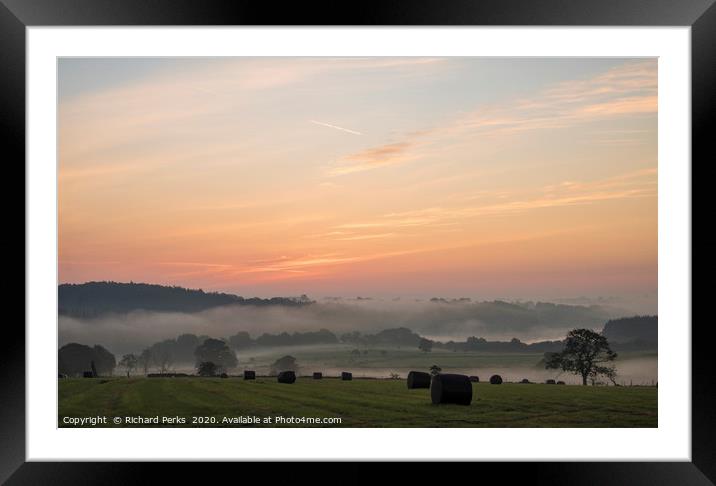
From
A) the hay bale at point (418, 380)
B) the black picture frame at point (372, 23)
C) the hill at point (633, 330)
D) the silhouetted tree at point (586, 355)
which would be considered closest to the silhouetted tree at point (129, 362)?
the hay bale at point (418, 380)

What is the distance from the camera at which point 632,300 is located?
14812 mm

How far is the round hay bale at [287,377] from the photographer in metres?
14.6

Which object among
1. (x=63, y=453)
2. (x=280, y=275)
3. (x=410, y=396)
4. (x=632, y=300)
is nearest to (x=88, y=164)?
(x=280, y=275)

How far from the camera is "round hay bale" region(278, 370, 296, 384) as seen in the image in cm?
1459

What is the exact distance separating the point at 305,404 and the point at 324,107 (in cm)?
496

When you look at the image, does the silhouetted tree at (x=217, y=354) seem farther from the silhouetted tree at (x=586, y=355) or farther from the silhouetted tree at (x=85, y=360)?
the silhouetted tree at (x=586, y=355)

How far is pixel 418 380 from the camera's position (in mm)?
12617

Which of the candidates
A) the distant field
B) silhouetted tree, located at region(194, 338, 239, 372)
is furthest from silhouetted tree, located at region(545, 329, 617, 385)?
silhouetted tree, located at region(194, 338, 239, 372)

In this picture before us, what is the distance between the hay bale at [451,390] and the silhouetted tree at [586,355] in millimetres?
10649

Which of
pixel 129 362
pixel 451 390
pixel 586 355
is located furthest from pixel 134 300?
pixel 586 355

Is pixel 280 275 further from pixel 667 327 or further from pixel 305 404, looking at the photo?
pixel 667 327

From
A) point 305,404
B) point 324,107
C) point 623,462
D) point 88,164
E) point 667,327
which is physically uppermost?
point 324,107

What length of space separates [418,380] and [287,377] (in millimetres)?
3121

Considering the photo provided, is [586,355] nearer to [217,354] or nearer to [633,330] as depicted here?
[633,330]
